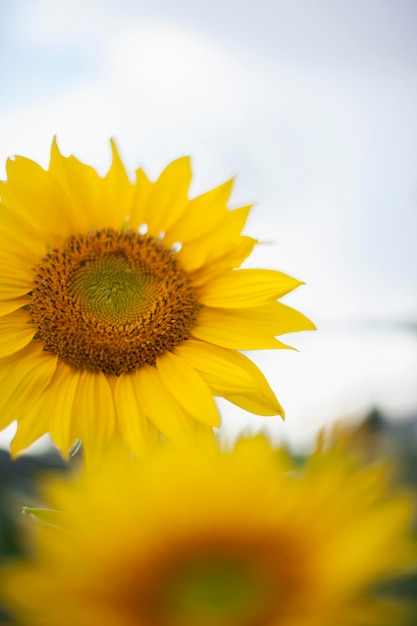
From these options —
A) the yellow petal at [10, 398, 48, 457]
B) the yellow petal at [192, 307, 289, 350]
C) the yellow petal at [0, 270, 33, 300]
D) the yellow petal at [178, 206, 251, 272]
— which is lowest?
the yellow petal at [10, 398, 48, 457]

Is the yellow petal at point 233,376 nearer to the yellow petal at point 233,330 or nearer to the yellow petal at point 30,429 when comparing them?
the yellow petal at point 233,330

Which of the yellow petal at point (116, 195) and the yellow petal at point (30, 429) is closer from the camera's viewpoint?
the yellow petal at point (30, 429)

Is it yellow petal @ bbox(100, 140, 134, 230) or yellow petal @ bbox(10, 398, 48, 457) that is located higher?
yellow petal @ bbox(100, 140, 134, 230)

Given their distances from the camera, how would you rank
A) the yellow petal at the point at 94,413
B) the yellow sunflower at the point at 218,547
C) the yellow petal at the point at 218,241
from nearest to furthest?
the yellow sunflower at the point at 218,547 → the yellow petal at the point at 94,413 → the yellow petal at the point at 218,241

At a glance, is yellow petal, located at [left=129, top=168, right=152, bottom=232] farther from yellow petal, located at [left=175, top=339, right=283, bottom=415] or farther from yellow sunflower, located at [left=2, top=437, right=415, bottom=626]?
yellow sunflower, located at [left=2, top=437, right=415, bottom=626]

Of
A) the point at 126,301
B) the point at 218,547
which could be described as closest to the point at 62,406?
the point at 126,301

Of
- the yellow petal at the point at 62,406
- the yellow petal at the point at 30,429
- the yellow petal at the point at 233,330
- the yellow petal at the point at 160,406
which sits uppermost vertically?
the yellow petal at the point at 233,330

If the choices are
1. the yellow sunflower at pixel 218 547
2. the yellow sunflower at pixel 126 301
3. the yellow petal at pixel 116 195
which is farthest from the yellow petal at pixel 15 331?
the yellow sunflower at pixel 218 547

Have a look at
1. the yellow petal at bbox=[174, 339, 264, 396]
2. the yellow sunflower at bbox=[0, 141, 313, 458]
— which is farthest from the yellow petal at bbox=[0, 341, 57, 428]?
the yellow petal at bbox=[174, 339, 264, 396]
